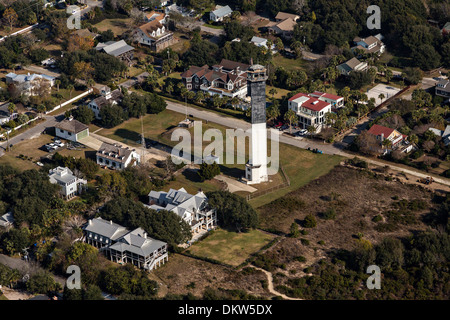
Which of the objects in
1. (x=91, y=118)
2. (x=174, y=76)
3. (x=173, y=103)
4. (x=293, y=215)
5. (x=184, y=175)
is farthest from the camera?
(x=174, y=76)

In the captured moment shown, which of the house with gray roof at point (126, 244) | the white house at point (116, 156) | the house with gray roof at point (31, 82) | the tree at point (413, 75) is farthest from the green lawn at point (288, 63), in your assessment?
the house with gray roof at point (126, 244)

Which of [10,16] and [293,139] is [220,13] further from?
[293,139]

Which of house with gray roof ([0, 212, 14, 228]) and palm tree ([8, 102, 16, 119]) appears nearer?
house with gray roof ([0, 212, 14, 228])

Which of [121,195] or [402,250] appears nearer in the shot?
[402,250]

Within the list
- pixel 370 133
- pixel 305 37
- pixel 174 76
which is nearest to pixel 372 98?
pixel 370 133

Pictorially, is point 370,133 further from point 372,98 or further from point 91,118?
point 91,118

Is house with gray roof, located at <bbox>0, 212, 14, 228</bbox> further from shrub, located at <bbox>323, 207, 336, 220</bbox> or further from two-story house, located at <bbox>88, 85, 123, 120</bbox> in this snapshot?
shrub, located at <bbox>323, 207, 336, 220</bbox>

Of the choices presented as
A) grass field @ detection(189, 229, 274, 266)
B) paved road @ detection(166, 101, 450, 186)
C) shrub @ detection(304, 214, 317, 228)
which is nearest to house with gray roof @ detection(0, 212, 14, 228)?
grass field @ detection(189, 229, 274, 266)
